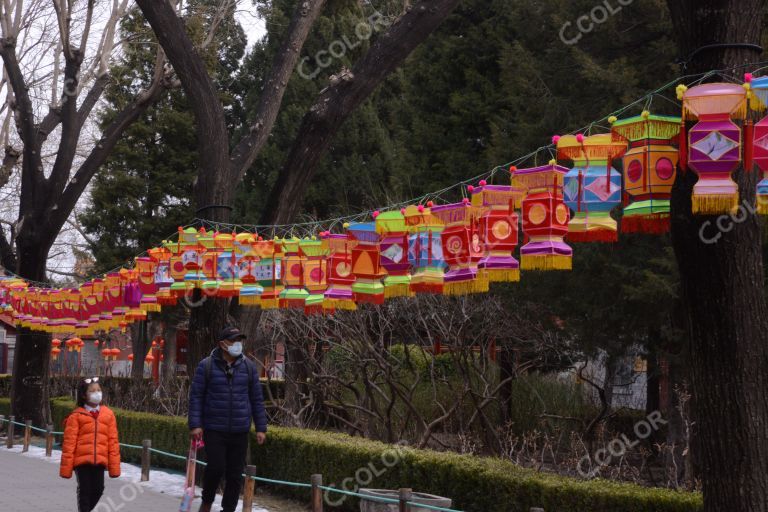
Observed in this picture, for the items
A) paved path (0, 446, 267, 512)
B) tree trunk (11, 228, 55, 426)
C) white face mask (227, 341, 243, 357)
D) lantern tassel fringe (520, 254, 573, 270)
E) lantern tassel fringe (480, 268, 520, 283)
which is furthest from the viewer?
tree trunk (11, 228, 55, 426)

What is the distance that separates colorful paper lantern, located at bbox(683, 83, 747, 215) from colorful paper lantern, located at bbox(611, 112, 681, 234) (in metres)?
0.44

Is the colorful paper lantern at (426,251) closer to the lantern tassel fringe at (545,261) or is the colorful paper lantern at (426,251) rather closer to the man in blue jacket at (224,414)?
the lantern tassel fringe at (545,261)

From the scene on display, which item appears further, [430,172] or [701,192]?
[430,172]

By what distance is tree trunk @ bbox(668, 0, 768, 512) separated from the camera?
6.61 meters

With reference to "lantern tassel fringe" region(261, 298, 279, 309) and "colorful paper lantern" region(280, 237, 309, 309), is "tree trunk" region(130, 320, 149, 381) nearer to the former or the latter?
"lantern tassel fringe" region(261, 298, 279, 309)

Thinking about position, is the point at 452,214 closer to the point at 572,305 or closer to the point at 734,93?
the point at 734,93

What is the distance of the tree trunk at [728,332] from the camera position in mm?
6609

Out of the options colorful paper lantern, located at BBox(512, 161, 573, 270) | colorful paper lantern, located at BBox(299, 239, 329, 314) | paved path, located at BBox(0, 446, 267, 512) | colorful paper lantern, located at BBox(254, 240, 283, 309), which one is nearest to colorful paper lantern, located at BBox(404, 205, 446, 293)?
colorful paper lantern, located at BBox(512, 161, 573, 270)

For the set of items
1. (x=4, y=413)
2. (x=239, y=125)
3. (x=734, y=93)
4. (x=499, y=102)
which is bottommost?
(x=4, y=413)

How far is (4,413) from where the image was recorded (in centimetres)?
2622

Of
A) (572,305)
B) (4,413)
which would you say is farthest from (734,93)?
(4,413)

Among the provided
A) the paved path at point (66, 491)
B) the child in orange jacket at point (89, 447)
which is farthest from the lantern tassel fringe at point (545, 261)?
the paved path at point (66, 491)

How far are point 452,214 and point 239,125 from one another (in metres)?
25.8

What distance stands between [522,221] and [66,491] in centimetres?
832
